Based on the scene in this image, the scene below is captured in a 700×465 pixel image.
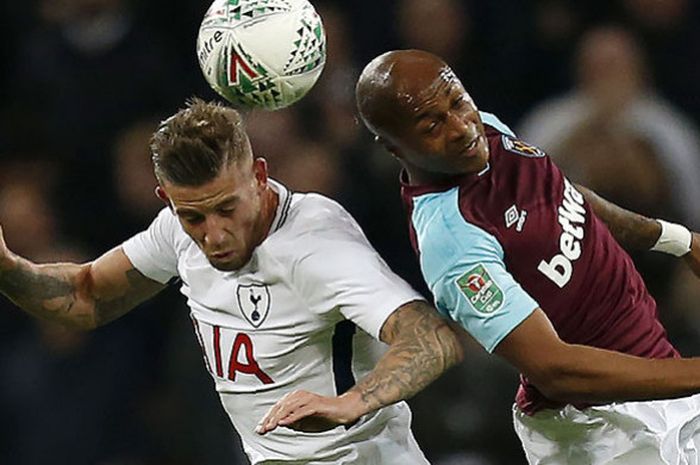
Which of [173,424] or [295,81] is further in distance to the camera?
[173,424]

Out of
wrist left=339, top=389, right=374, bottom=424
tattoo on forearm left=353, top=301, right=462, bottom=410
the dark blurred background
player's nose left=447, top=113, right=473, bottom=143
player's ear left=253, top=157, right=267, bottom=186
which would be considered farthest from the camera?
the dark blurred background

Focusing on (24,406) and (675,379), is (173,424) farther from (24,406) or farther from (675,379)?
(675,379)

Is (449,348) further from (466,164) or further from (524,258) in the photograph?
(466,164)

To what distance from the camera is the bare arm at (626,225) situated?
480cm

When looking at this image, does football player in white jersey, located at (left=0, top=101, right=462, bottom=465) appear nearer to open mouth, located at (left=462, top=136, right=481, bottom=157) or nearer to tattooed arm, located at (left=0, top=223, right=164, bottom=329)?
tattooed arm, located at (left=0, top=223, right=164, bottom=329)

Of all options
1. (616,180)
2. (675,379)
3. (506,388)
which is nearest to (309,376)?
(675,379)

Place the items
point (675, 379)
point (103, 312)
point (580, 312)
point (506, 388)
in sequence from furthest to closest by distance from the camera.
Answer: point (506, 388)
point (103, 312)
point (580, 312)
point (675, 379)

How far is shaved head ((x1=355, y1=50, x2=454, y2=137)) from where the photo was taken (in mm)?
4148

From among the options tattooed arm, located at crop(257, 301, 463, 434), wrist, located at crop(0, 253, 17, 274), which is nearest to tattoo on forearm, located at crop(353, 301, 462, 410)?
tattooed arm, located at crop(257, 301, 463, 434)

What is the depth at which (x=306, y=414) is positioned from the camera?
364 centimetres

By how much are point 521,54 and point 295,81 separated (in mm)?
3224

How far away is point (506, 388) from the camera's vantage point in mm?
6469

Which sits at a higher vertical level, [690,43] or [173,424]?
[690,43]

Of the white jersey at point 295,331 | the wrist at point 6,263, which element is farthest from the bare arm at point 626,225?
the wrist at point 6,263
